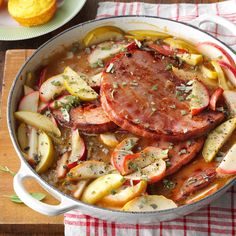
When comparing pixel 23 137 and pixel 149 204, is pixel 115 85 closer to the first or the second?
pixel 23 137

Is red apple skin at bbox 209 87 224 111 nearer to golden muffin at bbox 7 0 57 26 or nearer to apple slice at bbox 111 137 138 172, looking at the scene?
apple slice at bbox 111 137 138 172

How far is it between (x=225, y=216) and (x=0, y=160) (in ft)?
3.98

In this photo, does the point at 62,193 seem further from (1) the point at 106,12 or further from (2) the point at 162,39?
(1) the point at 106,12

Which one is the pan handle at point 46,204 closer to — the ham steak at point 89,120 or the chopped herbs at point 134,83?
the ham steak at point 89,120

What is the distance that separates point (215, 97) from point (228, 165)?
1.28ft

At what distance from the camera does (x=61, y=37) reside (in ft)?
10.2

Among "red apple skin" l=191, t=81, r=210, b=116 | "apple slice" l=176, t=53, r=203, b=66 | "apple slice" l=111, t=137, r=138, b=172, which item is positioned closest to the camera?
"apple slice" l=111, t=137, r=138, b=172

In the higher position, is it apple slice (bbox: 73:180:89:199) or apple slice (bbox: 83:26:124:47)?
apple slice (bbox: 83:26:124:47)

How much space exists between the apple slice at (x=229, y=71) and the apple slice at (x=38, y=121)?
100 cm

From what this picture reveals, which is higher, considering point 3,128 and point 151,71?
point 151,71

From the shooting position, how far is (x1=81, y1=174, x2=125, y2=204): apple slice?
7.99 ft

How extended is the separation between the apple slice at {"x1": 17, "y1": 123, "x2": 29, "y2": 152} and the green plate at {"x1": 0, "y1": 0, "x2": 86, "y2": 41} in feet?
3.23

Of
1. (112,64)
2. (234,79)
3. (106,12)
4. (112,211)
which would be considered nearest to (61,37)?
(112,64)

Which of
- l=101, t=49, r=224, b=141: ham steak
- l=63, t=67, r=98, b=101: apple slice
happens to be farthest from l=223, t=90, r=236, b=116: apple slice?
l=63, t=67, r=98, b=101: apple slice
